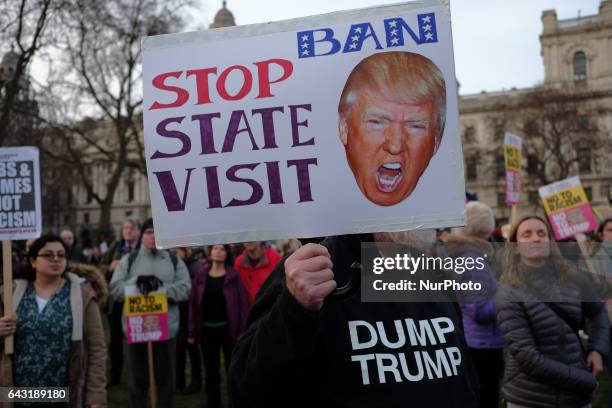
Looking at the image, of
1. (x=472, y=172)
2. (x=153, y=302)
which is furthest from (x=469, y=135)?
(x=153, y=302)

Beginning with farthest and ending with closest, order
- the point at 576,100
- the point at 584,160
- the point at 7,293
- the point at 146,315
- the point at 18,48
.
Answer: the point at 584,160
the point at 576,100
the point at 18,48
the point at 146,315
the point at 7,293

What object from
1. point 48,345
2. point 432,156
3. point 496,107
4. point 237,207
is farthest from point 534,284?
point 496,107

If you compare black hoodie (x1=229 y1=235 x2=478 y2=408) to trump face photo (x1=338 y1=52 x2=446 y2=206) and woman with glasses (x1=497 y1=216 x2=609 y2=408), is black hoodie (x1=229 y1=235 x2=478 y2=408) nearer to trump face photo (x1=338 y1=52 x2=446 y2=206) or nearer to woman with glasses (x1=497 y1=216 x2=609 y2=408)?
trump face photo (x1=338 y1=52 x2=446 y2=206)

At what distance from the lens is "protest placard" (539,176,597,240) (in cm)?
789

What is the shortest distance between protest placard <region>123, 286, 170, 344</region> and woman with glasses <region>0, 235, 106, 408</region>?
5.19 ft

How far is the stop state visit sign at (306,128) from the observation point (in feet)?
5.83

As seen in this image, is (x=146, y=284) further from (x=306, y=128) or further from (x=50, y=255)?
(x=306, y=128)

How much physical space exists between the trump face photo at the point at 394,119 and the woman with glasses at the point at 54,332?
113 inches

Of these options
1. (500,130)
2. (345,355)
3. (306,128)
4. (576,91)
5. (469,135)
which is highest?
(576,91)

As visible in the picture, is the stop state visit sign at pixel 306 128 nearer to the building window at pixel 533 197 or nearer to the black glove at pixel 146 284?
the black glove at pixel 146 284

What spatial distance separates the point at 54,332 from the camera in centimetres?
381

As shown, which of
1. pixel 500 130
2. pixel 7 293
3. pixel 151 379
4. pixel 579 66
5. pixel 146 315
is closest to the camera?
pixel 7 293

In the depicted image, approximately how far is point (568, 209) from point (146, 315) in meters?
5.81

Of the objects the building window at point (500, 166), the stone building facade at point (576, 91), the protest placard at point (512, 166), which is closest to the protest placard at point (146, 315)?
the protest placard at point (512, 166)
